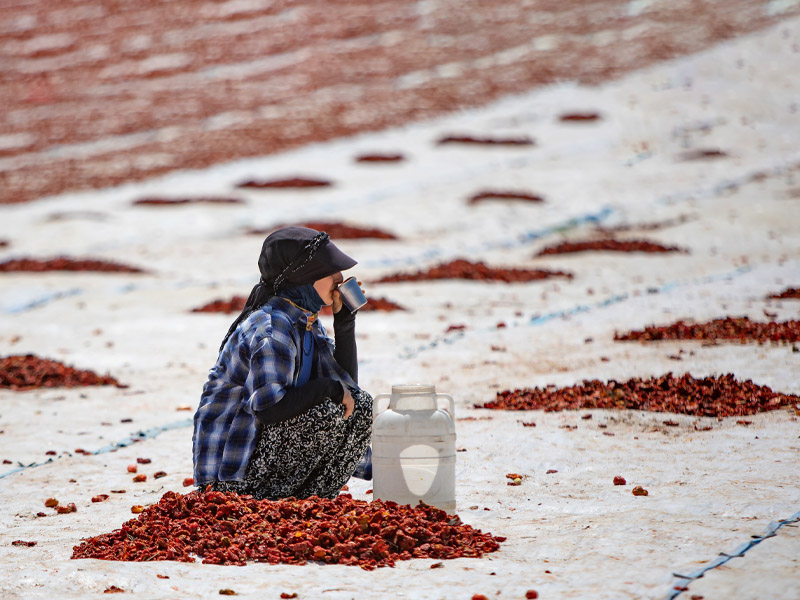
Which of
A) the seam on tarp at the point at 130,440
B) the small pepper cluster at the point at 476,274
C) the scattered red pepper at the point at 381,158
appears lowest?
the small pepper cluster at the point at 476,274

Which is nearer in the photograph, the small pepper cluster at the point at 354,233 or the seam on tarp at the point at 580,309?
the seam on tarp at the point at 580,309

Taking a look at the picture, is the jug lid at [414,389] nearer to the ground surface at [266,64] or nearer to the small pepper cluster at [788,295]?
the small pepper cluster at [788,295]

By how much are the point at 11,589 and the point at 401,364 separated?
19.2 feet

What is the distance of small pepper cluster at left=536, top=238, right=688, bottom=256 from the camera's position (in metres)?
15.8

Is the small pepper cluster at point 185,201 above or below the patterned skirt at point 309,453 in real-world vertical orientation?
below

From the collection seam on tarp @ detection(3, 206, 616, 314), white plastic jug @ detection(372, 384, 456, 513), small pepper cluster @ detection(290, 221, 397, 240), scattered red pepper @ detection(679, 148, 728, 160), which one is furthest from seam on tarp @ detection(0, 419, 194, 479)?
scattered red pepper @ detection(679, 148, 728, 160)

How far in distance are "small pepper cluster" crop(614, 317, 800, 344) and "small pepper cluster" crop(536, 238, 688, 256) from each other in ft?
19.3

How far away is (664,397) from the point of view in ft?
23.8

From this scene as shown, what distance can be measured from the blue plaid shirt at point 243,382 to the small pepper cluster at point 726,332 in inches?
216

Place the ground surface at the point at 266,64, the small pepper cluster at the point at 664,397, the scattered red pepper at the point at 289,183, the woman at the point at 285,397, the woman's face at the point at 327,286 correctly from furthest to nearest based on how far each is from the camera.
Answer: the ground surface at the point at 266,64
the scattered red pepper at the point at 289,183
the small pepper cluster at the point at 664,397
the woman's face at the point at 327,286
the woman at the point at 285,397

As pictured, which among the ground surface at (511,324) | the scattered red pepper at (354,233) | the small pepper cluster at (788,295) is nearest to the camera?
the ground surface at (511,324)

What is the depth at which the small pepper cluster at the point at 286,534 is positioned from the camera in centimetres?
427

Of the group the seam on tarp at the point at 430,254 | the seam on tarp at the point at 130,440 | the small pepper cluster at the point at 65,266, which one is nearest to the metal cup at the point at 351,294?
the seam on tarp at the point at 130,440

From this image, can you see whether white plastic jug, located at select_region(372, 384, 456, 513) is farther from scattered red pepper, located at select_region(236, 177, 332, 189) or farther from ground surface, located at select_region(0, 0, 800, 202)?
ground surface, located at select_region(0, 0, 800, 202)
